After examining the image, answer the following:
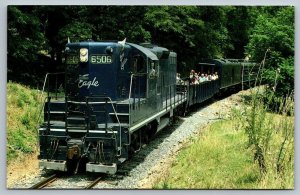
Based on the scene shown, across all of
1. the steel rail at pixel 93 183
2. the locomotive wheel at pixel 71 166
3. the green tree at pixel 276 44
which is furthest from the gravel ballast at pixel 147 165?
the green tree at pixel 276 44

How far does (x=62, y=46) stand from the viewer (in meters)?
13.5

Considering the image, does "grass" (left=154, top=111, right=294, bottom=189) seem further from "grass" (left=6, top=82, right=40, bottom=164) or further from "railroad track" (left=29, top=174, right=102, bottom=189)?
"grass" (left=6, top=82, right=40, bottom=164)

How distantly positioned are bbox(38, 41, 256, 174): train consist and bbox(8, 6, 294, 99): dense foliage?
119cm

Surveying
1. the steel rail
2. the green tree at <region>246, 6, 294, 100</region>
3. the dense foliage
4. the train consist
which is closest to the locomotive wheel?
the train consist

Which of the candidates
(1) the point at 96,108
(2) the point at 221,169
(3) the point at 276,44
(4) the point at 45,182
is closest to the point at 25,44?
(1) the point at 96,108

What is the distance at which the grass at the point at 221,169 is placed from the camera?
7.79 meters

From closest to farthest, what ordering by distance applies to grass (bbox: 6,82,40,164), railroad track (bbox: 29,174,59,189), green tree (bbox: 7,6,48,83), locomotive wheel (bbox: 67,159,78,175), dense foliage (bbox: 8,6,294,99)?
1. railroad track (bbox: 29,174,59,189)
2. locomotive wheel (bbox: 67,159,78,175)
3. grass (bbox: 6,82,40,164)
4. green tree (bbox: 7,6,48,83)
5. dense foliage (bbox: 8,6,294,99)

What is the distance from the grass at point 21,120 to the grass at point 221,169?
10.6 feet

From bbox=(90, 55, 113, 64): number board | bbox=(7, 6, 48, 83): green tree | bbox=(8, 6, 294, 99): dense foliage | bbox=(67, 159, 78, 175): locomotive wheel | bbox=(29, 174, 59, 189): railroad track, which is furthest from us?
bbox=(8, 6, 294, 99): dense foliage

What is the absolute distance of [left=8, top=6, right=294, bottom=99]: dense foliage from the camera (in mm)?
10055

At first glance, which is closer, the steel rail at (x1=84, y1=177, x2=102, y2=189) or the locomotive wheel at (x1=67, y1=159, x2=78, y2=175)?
the steel rail at (x1=84, y1=177, x2=102, y2=189)

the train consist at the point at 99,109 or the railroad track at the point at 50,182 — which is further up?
the train consist at the point at 99,109

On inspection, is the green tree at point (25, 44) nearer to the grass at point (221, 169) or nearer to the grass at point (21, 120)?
the grass at point (21, 120)
